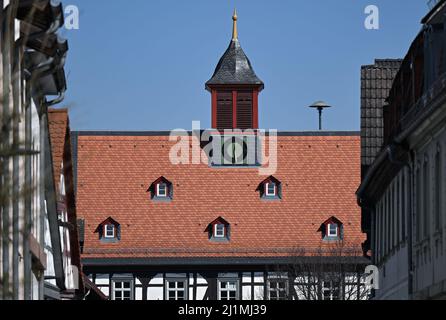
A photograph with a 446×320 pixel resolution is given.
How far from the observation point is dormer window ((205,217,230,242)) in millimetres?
71812

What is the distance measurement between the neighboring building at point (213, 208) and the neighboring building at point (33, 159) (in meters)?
35.7

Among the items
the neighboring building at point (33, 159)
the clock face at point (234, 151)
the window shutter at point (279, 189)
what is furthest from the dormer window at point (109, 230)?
the neighboring building at point (33, 159)

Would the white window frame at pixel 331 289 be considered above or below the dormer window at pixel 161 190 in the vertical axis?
below

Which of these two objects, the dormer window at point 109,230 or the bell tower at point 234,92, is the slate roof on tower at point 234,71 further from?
the dormer window at point 109,230

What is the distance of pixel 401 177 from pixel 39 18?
15.5m

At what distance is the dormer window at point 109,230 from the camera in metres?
71.4

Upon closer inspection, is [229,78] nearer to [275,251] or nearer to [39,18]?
[275,251]

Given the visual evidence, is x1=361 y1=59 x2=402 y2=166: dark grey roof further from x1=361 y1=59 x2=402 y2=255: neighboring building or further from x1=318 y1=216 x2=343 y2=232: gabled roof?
x1=318 y1=216 x2=343 y2=232: gabled roof

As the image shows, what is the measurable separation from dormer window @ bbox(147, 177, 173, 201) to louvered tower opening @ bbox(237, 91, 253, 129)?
23.3 feet

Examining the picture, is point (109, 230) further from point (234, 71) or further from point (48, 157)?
point (48, 157)

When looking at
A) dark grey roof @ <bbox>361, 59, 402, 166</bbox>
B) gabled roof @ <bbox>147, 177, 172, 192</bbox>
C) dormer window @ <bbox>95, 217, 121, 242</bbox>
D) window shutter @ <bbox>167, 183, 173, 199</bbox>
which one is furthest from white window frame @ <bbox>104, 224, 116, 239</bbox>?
dark grey roof @ <bbox>361, 59, 402, 166</bbox>

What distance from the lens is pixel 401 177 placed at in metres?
30.3
